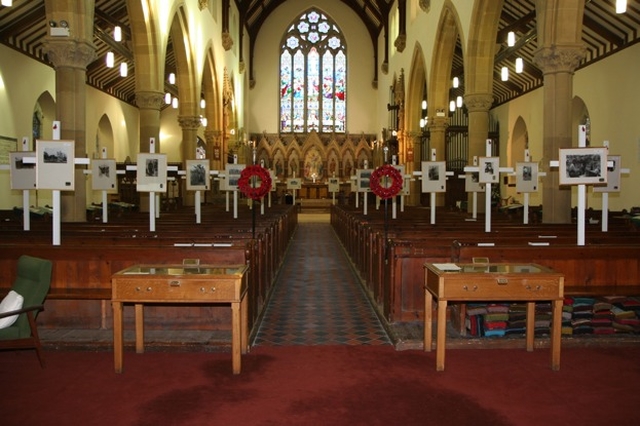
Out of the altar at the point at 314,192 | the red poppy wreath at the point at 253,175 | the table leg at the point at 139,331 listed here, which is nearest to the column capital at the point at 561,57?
the red poppy wreath at the point at 253,175

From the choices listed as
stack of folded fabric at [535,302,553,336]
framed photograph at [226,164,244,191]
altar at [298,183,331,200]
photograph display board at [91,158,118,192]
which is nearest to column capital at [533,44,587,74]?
stack of folded fabric at [535,302,553,336]

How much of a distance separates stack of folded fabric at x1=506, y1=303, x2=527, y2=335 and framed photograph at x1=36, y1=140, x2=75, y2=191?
456 cm

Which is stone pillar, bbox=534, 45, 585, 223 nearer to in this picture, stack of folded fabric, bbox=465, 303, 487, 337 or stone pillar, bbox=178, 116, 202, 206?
stack of folded fabric, bbox=465, 303, 487, 337

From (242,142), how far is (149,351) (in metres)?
25.6

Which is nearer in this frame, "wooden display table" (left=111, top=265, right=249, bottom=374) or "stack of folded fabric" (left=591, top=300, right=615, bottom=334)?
"wooden display table" (left=111, top=265, right=249, bottom=374)

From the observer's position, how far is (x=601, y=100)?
54.1 feet

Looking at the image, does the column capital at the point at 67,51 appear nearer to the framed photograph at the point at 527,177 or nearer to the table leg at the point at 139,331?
the table leg at the point at 139,331

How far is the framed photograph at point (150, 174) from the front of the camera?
8281 millimetres

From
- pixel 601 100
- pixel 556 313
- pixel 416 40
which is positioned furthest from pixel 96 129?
pixel 556 313

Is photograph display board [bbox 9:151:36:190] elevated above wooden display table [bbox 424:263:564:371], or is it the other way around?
photograph display board [bbox 9:151:36:190]

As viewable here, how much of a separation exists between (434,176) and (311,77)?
995 inches

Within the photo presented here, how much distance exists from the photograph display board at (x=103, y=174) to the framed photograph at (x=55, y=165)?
381 centimetres

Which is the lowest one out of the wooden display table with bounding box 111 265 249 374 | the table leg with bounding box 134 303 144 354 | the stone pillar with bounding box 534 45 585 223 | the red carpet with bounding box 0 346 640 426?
the red carpet with bounding box 0 346 640 426

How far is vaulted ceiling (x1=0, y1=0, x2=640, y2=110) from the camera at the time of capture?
14.9 meters
